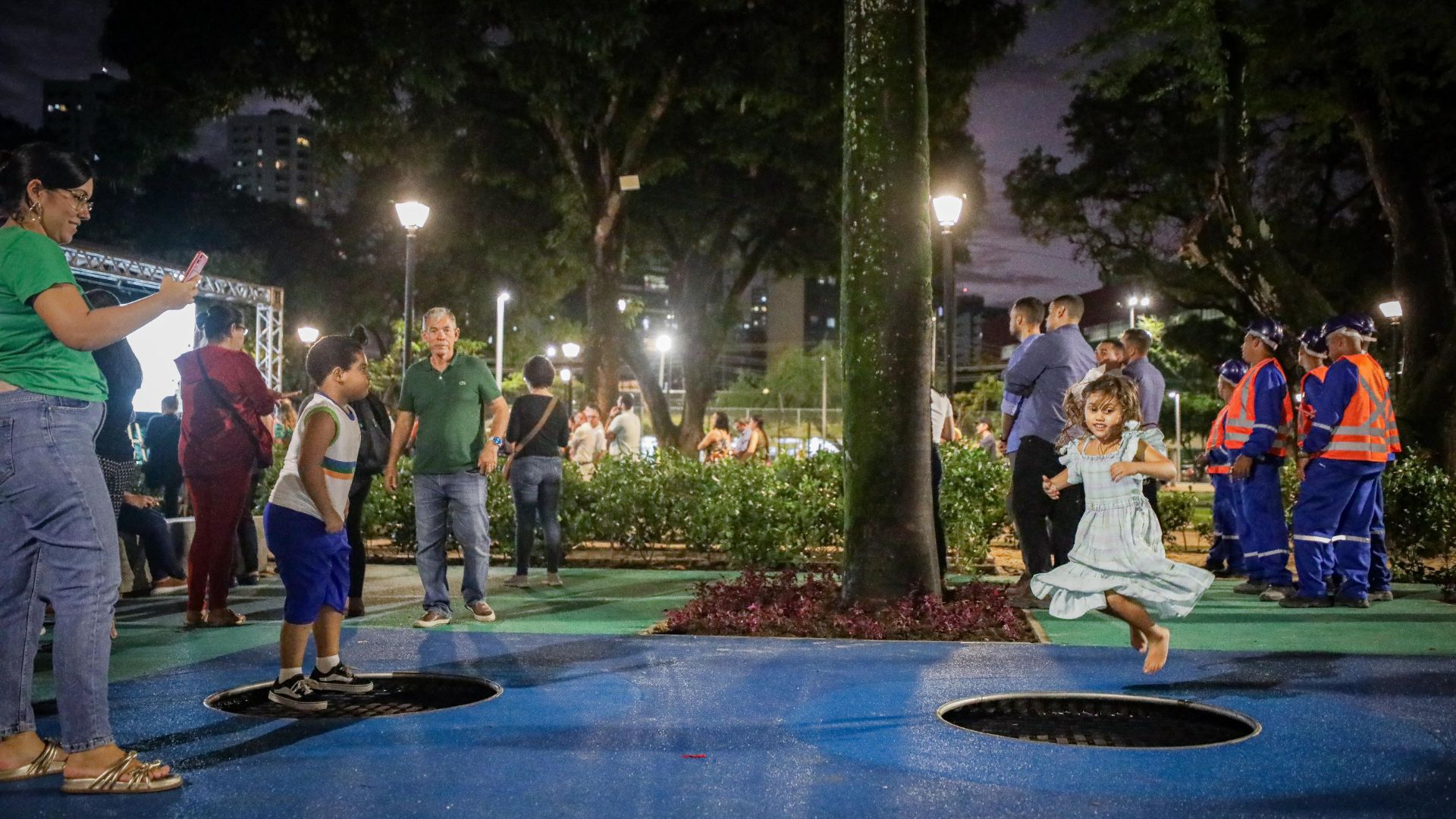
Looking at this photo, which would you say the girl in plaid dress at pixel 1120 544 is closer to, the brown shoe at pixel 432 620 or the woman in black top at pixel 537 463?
the brown shoe at pixel 432 620

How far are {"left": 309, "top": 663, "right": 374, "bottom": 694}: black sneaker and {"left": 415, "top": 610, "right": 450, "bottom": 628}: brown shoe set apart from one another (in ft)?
6.60

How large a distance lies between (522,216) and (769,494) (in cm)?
2011

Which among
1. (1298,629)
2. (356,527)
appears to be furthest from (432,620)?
(1298,629)

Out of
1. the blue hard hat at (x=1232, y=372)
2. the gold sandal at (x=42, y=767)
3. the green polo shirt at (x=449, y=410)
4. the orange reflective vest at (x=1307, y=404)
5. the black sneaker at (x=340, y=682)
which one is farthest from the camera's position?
the blue hard hat at (x=1232, y=372)

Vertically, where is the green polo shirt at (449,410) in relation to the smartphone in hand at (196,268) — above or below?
below

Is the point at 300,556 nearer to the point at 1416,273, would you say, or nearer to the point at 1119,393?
the point at 1119,393

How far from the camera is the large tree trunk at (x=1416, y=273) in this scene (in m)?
14.2

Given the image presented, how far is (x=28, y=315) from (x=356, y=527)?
4.28m

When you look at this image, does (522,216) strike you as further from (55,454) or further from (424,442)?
(55,454)

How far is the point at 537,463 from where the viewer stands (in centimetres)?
1000

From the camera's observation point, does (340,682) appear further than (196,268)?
Yes

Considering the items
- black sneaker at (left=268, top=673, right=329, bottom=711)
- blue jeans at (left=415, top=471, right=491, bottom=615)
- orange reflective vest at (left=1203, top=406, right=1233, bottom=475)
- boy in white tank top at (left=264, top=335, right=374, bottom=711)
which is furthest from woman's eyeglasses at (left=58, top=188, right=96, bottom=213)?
orange reflective vest at (left=1203, top=406, right=1233, bottom=475)

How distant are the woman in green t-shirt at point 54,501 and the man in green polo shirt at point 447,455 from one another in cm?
376

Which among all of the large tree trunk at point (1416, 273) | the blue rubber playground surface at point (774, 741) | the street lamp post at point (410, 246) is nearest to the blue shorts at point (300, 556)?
the blue rubber playground surface at point (774, 741)
